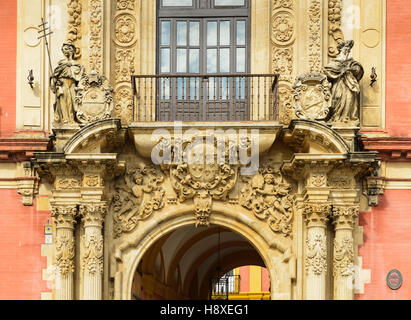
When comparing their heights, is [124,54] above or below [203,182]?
above

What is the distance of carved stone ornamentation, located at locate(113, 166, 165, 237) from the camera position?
1934 cm

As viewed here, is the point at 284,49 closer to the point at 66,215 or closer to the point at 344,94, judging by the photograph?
the point at 344,94

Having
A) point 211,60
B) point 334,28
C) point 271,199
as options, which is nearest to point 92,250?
point 271,199

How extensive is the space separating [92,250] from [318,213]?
3518 millimetres

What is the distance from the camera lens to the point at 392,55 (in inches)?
774

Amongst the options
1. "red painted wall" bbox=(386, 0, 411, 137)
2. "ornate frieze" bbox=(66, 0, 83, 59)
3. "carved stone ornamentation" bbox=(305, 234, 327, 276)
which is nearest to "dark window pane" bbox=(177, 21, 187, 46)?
"ornate frieze" bbox=(66, 0, 83, 59)

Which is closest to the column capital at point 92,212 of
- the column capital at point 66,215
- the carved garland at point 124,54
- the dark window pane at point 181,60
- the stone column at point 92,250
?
the stone column at point 92,250

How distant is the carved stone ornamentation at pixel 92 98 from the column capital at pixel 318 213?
11.3ft

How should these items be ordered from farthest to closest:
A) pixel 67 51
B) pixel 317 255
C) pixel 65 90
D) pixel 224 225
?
pixel 224 225, pixel 67 51, pixel 65 90, pixel 317 255

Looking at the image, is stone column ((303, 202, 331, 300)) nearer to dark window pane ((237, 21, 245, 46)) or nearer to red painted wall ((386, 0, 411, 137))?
red painted wall ((386, 0, 411, 137))

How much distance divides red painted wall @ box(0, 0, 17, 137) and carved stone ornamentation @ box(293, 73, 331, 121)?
459 centimetres

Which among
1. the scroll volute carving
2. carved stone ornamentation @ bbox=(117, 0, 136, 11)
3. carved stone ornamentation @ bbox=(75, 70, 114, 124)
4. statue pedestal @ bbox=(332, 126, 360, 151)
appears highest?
carved stone ornamentation @ bbox=(117, 0, 136, 11)

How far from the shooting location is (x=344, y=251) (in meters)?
18.6

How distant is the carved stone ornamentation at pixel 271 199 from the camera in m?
19.2
